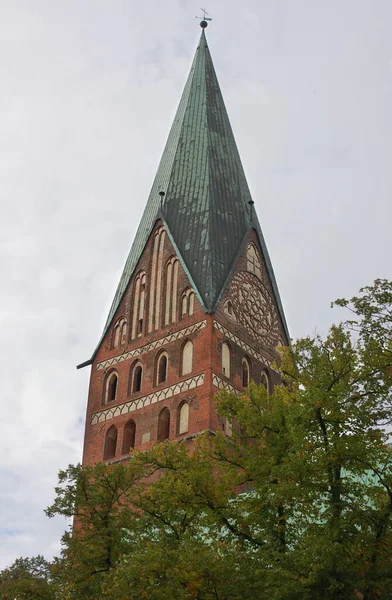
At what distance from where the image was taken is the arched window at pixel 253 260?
110ft

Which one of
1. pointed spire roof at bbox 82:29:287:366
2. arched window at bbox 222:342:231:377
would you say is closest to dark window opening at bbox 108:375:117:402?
pointed spire roof at bbox 82:29:287:366

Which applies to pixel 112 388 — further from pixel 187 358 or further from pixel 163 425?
pixel 187 358

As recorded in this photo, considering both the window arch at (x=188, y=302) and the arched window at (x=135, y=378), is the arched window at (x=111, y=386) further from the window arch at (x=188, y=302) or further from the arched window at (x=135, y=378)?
the window arch at (x=188, y=302)

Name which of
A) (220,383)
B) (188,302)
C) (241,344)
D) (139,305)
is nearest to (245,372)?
(241,344)

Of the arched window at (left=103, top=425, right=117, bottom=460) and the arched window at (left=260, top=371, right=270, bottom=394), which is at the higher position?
the arched window at (left=260, top=371, right=270, bottom=394)

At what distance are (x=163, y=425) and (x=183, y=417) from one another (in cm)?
92

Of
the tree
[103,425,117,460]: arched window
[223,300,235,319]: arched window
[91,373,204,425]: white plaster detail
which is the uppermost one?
[223,300,235,319]: arched window

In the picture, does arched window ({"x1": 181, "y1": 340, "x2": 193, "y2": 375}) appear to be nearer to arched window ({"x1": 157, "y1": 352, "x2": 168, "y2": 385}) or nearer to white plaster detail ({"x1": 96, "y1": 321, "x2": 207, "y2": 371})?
white plaster detail ({"x1": 96, "y1": 321, "x2": 207, "y2": 371})

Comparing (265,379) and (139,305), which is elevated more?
(139,305)

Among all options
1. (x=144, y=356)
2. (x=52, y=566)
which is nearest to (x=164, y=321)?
(x=144, y=356)

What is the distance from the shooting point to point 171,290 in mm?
32125

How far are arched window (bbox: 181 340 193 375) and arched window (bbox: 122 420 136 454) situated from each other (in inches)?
96.4

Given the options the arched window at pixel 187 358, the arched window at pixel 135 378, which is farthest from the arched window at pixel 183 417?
the arched window at pixel 135 378

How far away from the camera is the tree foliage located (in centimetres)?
1337
